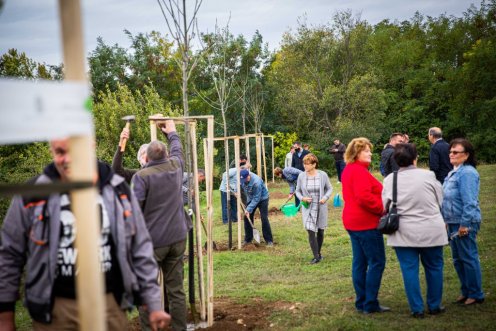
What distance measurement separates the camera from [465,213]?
19.9ft

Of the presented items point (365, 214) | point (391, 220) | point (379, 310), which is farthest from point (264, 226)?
point (391, 220)

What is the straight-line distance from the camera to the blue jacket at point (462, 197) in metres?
6.07

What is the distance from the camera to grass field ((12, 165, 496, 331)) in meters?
5.98

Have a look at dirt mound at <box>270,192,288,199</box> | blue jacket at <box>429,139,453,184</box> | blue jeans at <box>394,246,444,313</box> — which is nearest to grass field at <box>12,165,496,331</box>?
blue jeans at <box>394,246,444,313</box>

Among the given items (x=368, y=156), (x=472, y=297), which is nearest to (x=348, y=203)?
(x=368, y=156)

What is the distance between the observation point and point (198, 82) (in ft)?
131

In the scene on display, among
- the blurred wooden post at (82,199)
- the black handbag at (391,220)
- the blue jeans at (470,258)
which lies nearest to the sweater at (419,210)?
the black handbag at (391,220)

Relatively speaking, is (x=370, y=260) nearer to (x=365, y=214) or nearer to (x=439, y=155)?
(x=365, y=214)

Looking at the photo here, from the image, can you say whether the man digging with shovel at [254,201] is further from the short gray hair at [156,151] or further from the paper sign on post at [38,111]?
the paper sign on post at [38,111]

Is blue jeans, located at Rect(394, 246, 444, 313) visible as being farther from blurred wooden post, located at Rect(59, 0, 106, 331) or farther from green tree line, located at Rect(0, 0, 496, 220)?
green tree line, located at Rect(0, 0, 496, 220)

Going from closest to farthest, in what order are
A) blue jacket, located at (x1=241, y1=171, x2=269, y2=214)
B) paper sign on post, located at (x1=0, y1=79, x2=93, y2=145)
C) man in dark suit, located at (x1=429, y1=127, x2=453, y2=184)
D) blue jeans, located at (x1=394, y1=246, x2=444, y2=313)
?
paper sign on post, located at (x1=0, y1=79, x2=93, y2=145) → blue jeans, located at (x1=394, y1=246, x2=444, y2=313) → man in dark suit, located at (x1=429, y1=127, x2=453, y2=184) → blue jacket, located at (x1=241, y1=171, x2=269, y2=214)

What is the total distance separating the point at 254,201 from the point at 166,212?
7.05m

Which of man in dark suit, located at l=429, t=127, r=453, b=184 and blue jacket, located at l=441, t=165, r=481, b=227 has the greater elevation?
man in dark suit, located at l=429, t=127, r=453, b=184

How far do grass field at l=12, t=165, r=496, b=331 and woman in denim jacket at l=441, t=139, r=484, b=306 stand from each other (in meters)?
0.31
